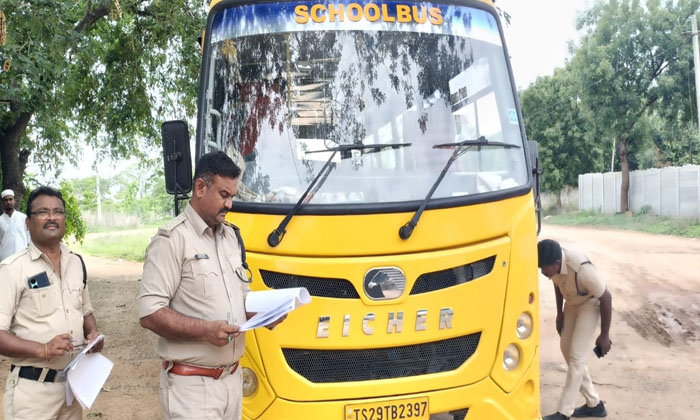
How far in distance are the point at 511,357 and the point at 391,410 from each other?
0.74m

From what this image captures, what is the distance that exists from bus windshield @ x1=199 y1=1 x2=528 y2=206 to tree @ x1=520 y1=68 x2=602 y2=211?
103 ft

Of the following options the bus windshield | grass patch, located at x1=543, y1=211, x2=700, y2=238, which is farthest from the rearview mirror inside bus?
grass patch, located at x1=543, y1=211, x2=700, y2=238

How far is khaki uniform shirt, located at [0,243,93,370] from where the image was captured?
2.82 metres

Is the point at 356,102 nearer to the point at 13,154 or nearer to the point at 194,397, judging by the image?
the point at 194,397

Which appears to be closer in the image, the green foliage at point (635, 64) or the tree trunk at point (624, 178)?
the green foliage at point (635, 64)

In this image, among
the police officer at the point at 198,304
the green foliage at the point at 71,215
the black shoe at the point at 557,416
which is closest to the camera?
the police officer at the point at 198,304

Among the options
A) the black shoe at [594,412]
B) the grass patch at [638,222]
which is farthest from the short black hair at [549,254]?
the grass patch at [638,222]

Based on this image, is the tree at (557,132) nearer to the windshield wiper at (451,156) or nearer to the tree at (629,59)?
the tree at (629,59)

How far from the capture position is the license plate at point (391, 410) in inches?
136

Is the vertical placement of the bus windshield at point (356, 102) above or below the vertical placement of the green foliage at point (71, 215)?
above

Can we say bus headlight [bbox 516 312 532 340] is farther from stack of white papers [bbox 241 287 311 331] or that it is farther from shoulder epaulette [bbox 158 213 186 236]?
shoulder epaulette [bbox 158 213 186 236]

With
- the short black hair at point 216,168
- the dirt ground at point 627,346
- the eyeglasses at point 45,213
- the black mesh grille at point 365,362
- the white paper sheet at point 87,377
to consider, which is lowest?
the dirt ground at point 627,346

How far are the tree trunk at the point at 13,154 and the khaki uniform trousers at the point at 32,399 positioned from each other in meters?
8.69

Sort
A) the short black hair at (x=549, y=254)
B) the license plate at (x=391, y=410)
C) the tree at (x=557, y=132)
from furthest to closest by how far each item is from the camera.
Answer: the tree at (x=557, y=132) < the short black hair at (x=549, y=254) < the license plate at (x=391, y=410)
